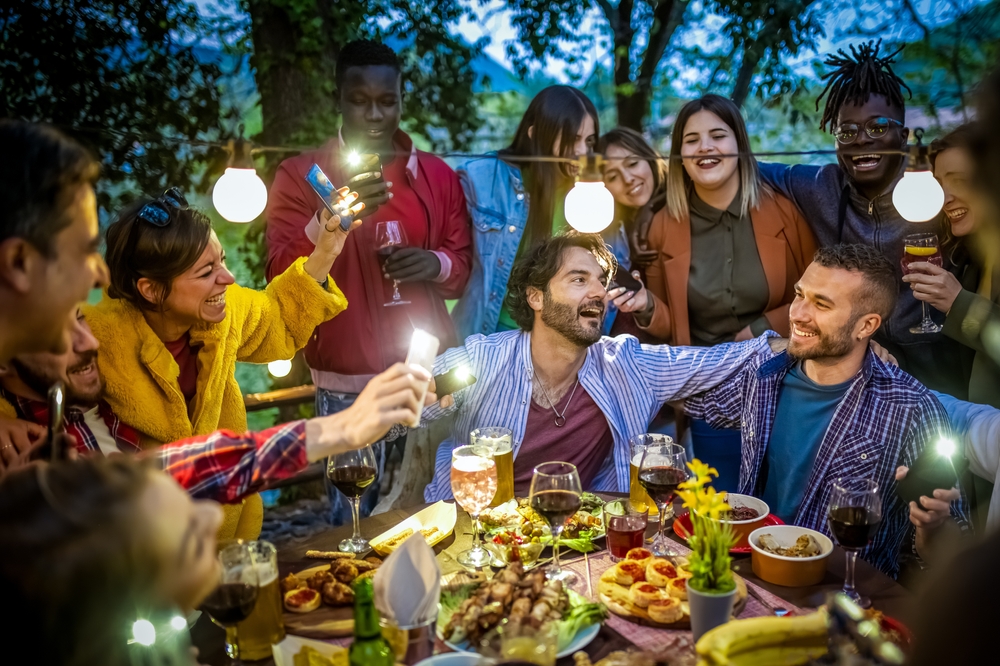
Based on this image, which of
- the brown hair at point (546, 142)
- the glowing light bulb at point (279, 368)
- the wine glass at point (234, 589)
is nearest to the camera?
the wine glass at point (234, 589)

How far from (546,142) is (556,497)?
2.39 m

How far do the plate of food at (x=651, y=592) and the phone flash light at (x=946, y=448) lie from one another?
106 centimetres

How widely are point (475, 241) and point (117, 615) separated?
3.21 metres

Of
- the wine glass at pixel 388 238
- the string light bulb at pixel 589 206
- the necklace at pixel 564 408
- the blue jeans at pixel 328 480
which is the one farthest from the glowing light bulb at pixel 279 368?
the string light bulb at pixel 589 206

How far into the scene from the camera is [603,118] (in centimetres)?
661

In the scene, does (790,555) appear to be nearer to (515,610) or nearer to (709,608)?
(709,608)

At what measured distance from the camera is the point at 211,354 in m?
2.78

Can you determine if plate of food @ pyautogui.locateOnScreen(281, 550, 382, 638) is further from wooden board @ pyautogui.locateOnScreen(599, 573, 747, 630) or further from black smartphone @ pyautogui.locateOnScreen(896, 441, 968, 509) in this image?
black smartphone @ pyautogui.locateOnScreen(896, 441, 968, 509)

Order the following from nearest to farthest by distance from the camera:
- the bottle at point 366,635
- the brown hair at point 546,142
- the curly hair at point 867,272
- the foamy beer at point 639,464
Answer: the bottle at point 366,635 < the foamy beer at point 639,464 < the curly hair at point 867,272 < the brown hair at point 546,142

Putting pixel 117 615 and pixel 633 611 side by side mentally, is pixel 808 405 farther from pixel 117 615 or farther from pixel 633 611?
pixel 117 615

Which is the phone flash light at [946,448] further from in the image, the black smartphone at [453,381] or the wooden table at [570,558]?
the black smartphone at [453,381]

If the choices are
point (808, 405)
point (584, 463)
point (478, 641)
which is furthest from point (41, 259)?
point (808, 405)

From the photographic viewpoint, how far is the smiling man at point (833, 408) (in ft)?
8.79

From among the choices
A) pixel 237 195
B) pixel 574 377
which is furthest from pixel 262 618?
pixel 237 195
